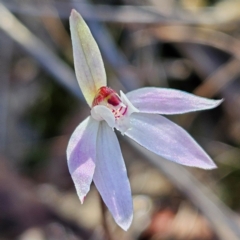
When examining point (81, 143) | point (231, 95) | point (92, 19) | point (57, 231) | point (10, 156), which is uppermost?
point (81, 143)

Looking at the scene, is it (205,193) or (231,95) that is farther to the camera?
(231,95)

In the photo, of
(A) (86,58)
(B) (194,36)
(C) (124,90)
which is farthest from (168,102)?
(B) (194,36)

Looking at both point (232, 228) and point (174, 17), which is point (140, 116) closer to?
point (232, 228)

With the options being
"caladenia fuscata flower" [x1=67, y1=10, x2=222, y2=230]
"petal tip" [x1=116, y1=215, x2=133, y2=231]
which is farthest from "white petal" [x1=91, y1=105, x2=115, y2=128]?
"petal tip" [x1=116, y1=215, x2=133, y2=231]

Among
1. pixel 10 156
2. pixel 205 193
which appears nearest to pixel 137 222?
pixel 205 193

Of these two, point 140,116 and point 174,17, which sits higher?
point 140,116

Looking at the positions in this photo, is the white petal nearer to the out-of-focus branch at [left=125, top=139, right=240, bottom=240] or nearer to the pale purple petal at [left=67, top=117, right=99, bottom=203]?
the pale purple petal at [left=67, top=117, right=99, bottom=203]

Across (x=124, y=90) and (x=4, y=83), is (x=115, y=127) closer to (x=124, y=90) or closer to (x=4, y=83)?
(x=124, y=90)
